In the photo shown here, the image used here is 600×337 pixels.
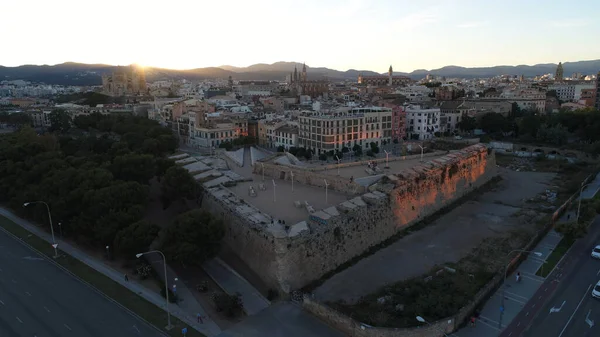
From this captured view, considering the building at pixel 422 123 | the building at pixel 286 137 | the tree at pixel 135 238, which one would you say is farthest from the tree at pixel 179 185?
the building at pixel 422 123

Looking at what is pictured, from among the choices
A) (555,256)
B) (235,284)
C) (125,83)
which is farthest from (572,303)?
(125,83)

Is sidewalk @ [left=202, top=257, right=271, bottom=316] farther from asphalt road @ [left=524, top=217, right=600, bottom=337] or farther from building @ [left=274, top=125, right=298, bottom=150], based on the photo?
building @ [left=274, top=125, right=298, bottom=150]

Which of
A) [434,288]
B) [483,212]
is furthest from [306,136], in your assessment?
[434,288]

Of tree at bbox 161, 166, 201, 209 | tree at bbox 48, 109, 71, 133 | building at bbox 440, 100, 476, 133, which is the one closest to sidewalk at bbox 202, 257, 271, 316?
tree at bbox 161, 166, 201, 209

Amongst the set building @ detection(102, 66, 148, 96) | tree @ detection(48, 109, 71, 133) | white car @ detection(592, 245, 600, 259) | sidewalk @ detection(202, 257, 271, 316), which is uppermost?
building @ detection(102, 66, 148, 96)

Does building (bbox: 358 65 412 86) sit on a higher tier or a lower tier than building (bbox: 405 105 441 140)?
higher

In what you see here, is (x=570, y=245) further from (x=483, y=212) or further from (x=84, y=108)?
(x=84, y=108)

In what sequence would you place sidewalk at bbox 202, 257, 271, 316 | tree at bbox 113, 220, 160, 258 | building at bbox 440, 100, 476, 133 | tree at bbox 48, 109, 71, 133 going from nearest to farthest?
sidewalk at bbox 202, 257, 271, 316
tree at bbox 113, 220, 160, 258
tree at bbox 48, 109, 71, 133
building at bbox 440, 100, 476, 133

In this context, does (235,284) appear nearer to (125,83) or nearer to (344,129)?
(344,129)
